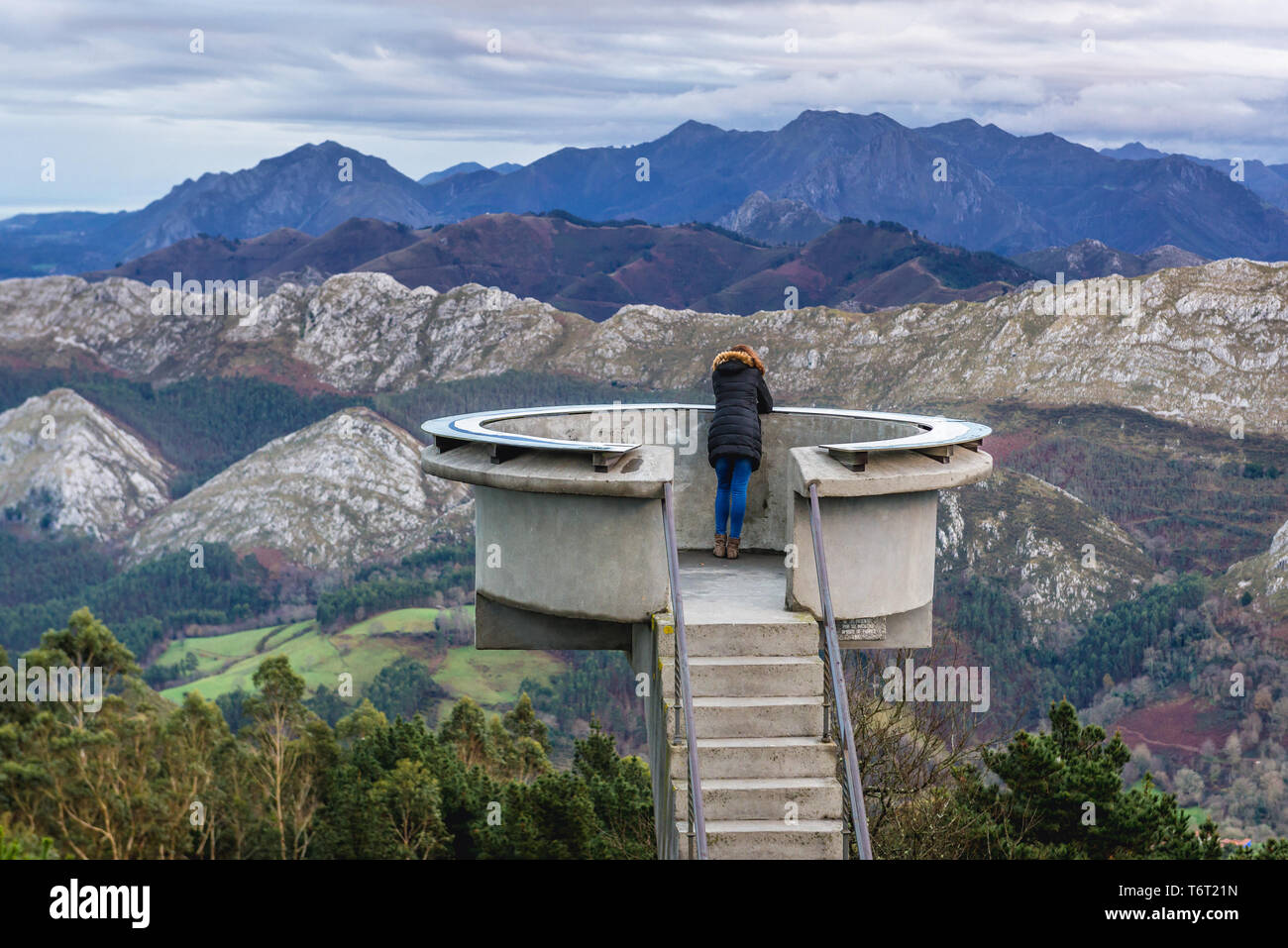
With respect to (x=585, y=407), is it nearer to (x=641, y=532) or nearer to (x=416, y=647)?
(x=641, y=532)

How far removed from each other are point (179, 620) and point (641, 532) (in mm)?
203612

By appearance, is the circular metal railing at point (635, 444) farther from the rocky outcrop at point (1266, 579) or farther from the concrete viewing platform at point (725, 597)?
the rocky outcrop at point (1266, 579)

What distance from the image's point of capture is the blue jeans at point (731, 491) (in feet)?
39.9

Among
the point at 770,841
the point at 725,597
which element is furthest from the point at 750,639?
the point at 770,841

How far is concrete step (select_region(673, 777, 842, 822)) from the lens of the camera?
871cm

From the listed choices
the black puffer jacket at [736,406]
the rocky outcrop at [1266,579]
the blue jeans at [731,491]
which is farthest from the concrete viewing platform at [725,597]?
the rocky outcrop at [1266,579]

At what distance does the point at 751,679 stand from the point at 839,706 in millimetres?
1257

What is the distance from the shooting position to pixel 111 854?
3691cm

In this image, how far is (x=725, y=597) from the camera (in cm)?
1103

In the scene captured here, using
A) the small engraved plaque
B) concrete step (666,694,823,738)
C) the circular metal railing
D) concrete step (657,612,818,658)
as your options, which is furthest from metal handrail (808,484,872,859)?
the circular metal railing

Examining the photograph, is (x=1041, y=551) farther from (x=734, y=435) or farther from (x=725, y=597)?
(x=725, y=597)

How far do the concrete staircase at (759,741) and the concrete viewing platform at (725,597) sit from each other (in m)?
0.01
